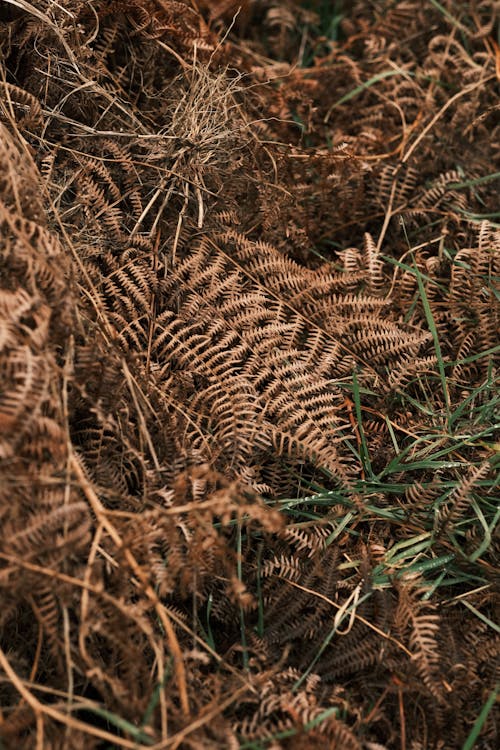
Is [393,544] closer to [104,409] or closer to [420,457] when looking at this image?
[420,457]

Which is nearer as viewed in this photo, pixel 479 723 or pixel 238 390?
pixel 479 723

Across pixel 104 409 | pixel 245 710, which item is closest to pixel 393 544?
pixel 245 710

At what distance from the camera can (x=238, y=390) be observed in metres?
1.84

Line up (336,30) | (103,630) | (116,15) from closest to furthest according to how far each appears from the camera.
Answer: (103,630), (116,15), (336,30)

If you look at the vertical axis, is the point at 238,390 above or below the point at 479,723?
above

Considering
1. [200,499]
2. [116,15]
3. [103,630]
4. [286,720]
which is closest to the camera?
[103,630]

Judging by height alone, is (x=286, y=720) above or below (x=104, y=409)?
below

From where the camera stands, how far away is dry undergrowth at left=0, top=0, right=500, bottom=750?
145 centimetres

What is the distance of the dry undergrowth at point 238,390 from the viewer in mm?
1447

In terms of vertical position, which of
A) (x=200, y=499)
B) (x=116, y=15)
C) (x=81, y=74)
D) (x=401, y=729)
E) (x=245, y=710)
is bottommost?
(x=245, y=710)

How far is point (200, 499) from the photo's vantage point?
1669 millimetres

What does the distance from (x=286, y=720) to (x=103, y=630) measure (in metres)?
0.43

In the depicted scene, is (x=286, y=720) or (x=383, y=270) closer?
(x=286, y=720)

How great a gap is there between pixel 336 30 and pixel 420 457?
1904mm
